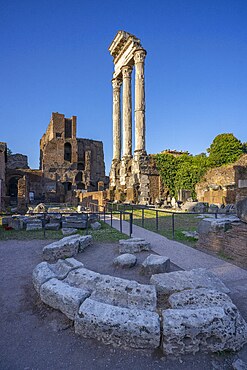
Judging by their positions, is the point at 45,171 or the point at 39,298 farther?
the point at 45,171

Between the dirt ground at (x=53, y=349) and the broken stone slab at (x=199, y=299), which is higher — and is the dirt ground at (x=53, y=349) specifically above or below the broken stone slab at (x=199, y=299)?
below

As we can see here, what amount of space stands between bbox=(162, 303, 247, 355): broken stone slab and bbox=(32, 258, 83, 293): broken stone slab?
72.2 inches

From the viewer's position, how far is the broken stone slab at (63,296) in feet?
8.34

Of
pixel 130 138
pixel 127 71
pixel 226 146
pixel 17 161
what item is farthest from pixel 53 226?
pixel 17 161

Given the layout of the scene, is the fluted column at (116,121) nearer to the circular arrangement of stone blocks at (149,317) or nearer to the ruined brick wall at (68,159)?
the ruined brick wall at (68,159)

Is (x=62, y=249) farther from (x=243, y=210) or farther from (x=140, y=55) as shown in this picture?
(x=140, y=55)

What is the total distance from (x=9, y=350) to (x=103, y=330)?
2.84 ft

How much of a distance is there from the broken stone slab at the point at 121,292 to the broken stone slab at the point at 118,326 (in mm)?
372

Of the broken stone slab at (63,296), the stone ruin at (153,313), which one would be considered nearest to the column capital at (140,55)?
the stone ruin at (153,313)

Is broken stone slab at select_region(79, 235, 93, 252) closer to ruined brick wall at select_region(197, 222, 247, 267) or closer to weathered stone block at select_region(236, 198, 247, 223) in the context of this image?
ruined brick wall at select_region(197, 222, 247, 267)

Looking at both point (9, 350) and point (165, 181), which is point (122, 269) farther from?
point (165, 181)

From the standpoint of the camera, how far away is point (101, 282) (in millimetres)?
2975

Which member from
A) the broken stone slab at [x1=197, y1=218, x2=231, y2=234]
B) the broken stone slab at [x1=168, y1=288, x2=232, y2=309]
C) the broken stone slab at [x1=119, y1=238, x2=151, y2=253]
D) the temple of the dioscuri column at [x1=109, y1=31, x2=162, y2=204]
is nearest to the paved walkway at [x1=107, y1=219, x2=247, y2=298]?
the broken stone slab at [x1=119, y1=238, x2=151, y2=253]

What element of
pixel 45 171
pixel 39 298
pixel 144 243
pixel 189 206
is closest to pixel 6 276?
pixel 39 298
